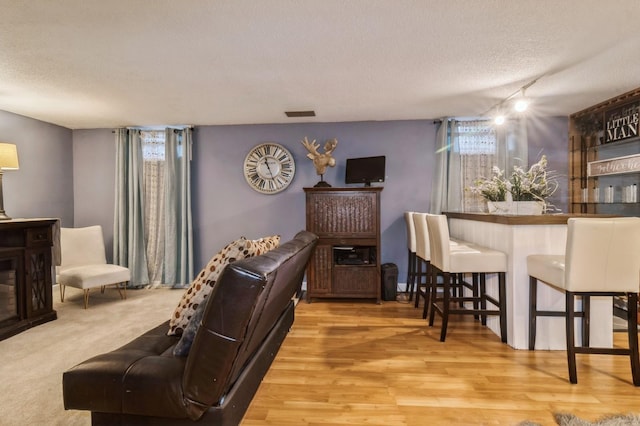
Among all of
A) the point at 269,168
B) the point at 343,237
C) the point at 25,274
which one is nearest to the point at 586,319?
the point at 343,237

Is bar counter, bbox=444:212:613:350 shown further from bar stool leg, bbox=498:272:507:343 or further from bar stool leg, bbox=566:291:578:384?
bar stool leg, bbox=566:291:578:384

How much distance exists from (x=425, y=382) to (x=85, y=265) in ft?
13.4

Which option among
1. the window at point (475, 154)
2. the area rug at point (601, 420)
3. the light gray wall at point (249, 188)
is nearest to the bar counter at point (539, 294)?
the area rug at point (601, 420)

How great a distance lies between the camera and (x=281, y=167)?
4.72 meters

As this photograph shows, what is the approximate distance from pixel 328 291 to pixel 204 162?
8.28 feet

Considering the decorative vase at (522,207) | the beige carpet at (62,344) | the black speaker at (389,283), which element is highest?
the decorative vase at (522,207)

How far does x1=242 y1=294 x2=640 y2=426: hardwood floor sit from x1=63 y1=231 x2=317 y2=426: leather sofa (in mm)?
592

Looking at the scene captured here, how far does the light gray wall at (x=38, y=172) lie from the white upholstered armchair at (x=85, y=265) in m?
0.65

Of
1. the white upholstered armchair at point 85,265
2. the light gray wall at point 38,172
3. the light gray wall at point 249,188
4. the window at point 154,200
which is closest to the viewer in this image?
the white upholstered armchair at point 85,265

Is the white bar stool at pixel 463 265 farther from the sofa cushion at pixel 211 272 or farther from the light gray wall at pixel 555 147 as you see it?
the light gray wall at pixel 555 147

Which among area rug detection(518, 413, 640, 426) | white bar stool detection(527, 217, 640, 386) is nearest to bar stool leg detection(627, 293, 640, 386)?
white bar stool detection(527, 217, 640, 386)

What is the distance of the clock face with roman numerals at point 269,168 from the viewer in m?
4.71

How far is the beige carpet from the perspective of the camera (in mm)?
1908

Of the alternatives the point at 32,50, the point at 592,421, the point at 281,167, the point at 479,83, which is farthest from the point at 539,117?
the point at 32,50
